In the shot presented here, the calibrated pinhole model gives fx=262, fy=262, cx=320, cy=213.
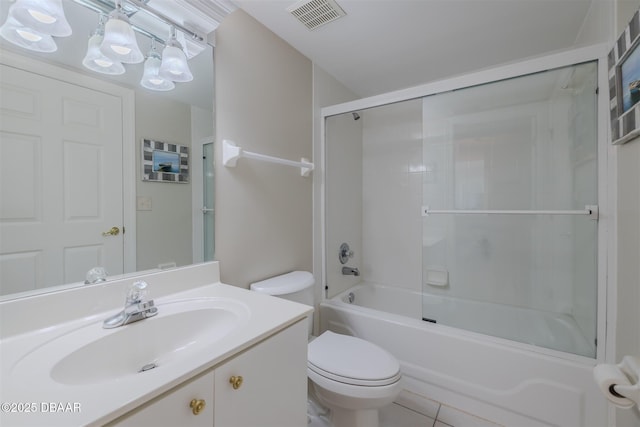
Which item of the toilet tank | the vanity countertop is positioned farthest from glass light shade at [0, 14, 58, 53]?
the toilet tank

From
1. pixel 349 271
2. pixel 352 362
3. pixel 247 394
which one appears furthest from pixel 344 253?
pixel 247 394

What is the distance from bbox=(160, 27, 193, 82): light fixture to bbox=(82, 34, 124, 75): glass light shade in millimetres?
185

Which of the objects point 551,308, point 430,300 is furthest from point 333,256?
point 551,308

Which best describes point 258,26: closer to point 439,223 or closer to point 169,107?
point 169,107

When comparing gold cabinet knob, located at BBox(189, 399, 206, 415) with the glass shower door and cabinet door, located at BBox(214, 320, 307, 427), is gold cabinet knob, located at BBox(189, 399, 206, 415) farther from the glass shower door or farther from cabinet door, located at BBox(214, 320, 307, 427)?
the glass shower door

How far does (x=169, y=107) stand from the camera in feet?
3.67

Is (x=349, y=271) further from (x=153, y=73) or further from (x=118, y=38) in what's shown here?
(x=118, y=38)

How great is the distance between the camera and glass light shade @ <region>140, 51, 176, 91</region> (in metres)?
1.04

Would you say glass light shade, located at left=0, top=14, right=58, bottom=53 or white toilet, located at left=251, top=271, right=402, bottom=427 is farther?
white toilet, located at left=251, top=271, right=402, bottom=427

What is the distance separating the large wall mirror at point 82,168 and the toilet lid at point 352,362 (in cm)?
76

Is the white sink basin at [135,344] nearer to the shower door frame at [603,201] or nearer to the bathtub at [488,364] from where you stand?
the bathtub at [488,364]

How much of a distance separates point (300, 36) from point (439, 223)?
1.54 meters

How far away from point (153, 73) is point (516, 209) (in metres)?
2.10

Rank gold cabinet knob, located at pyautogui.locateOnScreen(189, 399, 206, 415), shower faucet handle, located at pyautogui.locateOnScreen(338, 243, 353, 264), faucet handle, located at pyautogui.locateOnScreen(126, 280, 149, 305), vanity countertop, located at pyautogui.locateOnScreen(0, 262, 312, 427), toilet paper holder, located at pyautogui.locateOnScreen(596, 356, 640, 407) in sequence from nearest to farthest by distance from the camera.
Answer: vanity countertop, located at pyautogui.locateOnScreen(0, 262, 312, 427), gold cabinet knob, located at pyautogui.locateOnScreen(189, 399, 206, 415), toilet paper holder, located at pyautogui.locateOnScreen(596, 356, 640, 407), faucet handle, located at pyautogui.locateOnScreen(126, 280, 149, 305), shower faucet handle, located at pyautogui.locateOnScreen(338, 243, 353, 264)
